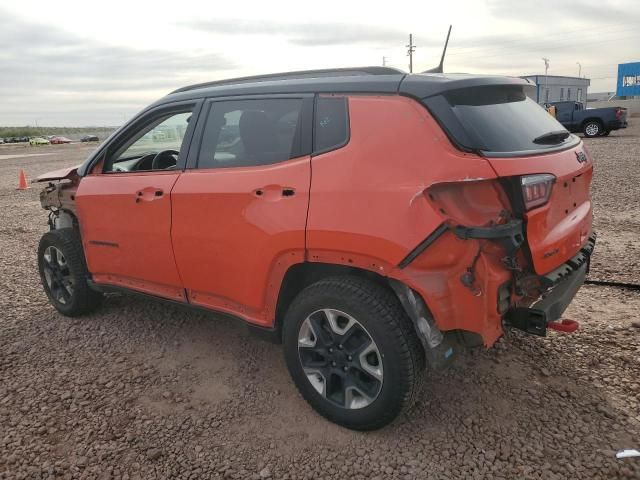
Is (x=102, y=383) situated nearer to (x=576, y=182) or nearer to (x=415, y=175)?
(x=415, y=175)

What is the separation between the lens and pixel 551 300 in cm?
272

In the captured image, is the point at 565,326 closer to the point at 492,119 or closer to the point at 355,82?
the point at 492,119

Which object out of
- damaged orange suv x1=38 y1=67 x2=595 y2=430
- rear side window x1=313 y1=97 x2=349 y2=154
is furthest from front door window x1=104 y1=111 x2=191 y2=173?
rear side window x1=313 y1=97 x2=349 y2=154

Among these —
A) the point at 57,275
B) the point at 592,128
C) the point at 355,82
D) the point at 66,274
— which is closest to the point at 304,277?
the point at 355,82

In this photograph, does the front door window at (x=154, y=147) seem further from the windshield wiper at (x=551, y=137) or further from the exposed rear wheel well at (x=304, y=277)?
the windshield wiper at (x=551, y=137)

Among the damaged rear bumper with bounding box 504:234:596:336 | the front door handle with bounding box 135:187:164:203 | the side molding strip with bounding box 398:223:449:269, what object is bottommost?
the damaged rear bumper with bounding box 504:234:596:336

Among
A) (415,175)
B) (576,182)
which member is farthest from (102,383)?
(576,182)

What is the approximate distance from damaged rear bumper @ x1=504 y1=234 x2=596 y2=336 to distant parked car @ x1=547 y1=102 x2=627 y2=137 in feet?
68.1

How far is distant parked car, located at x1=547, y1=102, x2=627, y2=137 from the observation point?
69.7 feet

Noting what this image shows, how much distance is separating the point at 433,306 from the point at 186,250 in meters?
1.68

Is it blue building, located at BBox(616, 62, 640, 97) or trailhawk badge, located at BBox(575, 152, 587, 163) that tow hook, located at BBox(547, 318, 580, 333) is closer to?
trailhawk badge, located at BBox(575, 152, 587, 163)

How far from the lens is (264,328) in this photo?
3.16m

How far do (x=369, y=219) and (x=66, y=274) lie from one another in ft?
10.4

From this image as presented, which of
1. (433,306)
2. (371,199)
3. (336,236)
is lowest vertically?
(433,306)
